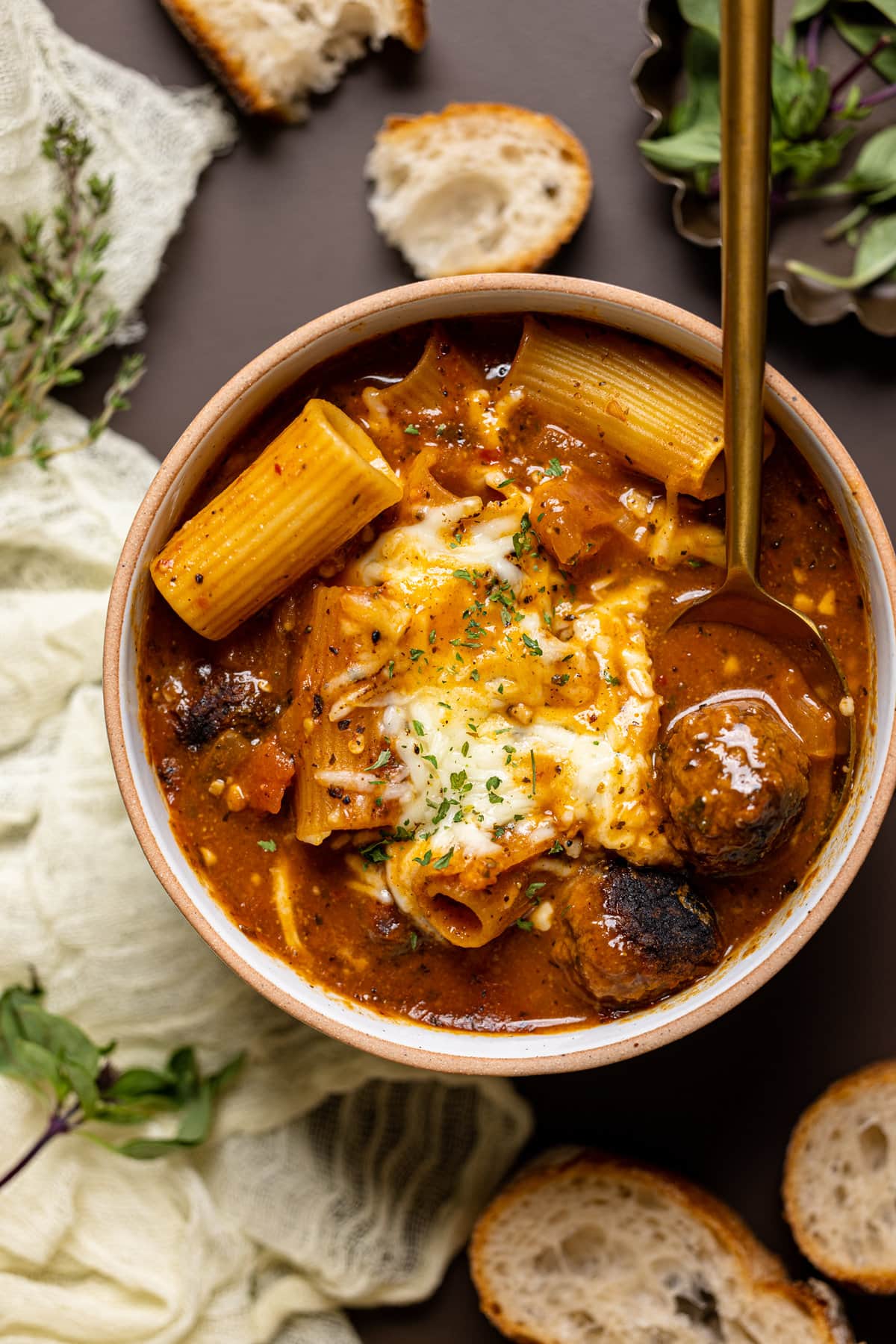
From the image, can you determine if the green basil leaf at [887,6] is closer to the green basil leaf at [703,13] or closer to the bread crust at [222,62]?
the green basil leaf at [703,13]

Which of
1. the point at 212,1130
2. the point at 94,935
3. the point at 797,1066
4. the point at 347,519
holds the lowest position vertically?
the point at 797,1066

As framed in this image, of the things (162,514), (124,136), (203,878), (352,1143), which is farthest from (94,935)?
(124,136)

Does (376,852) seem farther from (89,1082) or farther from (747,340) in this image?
(747,340)

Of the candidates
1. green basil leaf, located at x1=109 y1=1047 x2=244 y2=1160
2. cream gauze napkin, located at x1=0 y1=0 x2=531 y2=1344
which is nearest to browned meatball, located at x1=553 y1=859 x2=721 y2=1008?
cream gauze napkin, located at x1=0 y1=0 x2=531 y2=1344

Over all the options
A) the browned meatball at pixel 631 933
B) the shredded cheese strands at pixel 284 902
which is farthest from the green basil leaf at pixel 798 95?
the shredded cheese strands at pixel 284 902

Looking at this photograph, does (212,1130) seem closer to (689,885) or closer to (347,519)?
(689,885)

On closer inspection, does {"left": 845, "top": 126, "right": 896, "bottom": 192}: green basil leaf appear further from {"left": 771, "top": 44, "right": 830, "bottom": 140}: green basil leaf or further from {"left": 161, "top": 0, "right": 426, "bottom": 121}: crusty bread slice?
{"left": 161, "top": 0, "right": 426, "bottom": 121}: crusty bread slice
